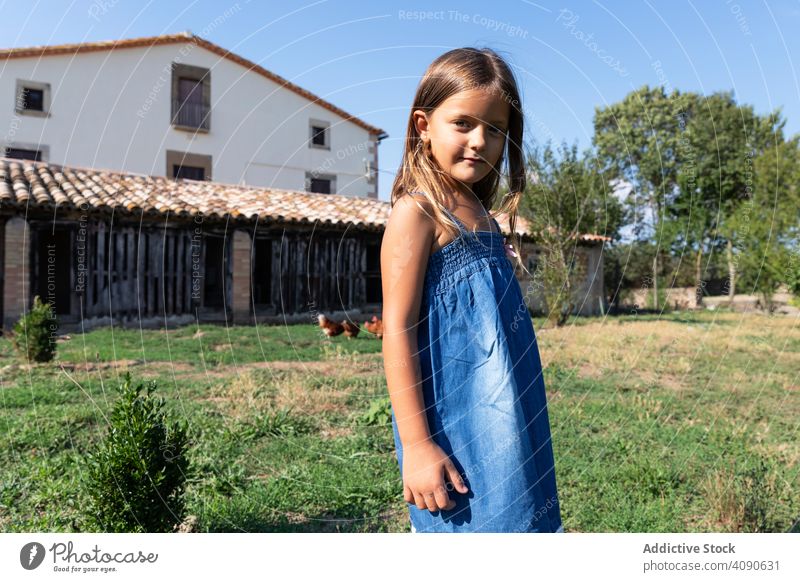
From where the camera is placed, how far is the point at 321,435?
4.57 meters

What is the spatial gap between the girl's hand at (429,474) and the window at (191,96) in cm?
1878

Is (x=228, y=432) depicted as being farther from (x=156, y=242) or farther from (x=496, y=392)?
(x=156, y=242)

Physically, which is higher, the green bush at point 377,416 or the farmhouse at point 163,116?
the farmhouse at point 163,116

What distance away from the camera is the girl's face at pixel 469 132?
4.43 feet

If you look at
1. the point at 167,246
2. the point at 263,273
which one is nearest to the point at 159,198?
the point at 167,246

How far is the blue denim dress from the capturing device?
4.41 feet

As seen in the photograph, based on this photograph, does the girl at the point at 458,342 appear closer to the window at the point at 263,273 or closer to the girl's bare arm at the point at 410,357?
the girl's bare arm at the point at 410,357

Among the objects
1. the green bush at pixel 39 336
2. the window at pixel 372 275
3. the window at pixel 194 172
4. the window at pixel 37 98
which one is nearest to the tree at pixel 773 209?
the window at pixel 372 275

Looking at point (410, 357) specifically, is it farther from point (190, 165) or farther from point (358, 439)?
point (190, 165)

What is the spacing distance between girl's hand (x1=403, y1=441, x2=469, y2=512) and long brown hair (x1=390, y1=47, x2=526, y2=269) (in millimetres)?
542
